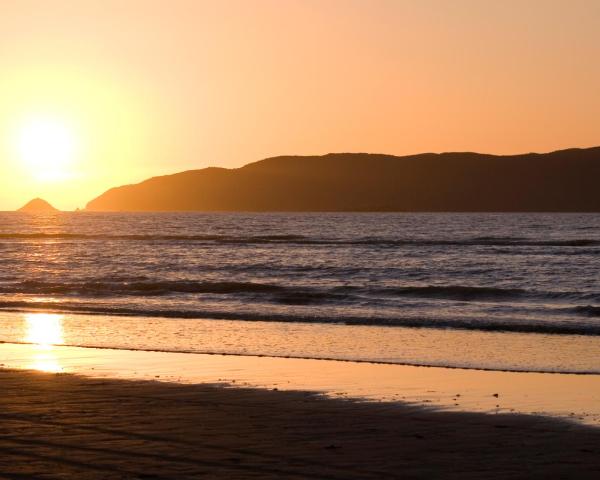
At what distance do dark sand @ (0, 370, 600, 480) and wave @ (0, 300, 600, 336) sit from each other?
12182mm

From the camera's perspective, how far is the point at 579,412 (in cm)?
1266

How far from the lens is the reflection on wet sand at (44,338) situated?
1731 cm

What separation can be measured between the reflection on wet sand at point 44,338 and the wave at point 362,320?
2.18 m

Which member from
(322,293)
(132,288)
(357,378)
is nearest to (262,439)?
(357,378)

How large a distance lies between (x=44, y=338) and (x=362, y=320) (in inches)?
344

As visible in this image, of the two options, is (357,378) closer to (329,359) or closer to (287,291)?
(329,359)

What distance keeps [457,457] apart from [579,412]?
3.36m

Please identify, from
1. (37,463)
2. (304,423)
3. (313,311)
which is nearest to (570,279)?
(313,311)

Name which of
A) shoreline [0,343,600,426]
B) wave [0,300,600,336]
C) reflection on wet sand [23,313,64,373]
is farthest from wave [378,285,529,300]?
shoreline [0,343,600,426]

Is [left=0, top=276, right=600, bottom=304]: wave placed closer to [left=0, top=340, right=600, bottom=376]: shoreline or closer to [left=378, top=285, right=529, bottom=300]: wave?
[left=378, top=285, right=529, bottom=300]: wave

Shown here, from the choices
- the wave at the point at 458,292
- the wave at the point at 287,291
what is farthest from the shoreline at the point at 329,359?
the wave at the point at 458,292

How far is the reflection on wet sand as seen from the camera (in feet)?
56.8

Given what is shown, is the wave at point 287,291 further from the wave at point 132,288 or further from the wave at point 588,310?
the wave at point 588,310

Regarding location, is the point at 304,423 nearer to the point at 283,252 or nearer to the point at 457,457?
the point at 457,457
